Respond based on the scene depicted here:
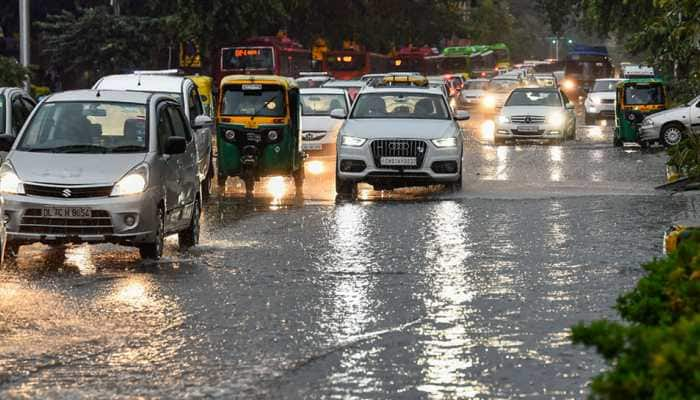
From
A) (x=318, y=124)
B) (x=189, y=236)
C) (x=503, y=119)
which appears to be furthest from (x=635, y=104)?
(x=189, y=236)

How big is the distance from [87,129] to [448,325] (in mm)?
5656

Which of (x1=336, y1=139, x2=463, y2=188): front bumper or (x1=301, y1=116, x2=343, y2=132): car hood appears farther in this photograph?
(x1=301, y1=116, x2=343, y2=132): car hood

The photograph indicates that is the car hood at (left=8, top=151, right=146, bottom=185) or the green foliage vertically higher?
the green foliage

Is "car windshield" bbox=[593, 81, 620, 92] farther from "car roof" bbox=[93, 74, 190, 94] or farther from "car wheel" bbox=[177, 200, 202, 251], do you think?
"car wheel" bbox=[177, 200, 202, 251]

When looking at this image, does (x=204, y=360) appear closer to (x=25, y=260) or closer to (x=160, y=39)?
(x=25, y=260)

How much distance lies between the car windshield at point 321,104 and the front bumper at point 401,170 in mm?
9676

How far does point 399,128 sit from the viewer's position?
23344mm

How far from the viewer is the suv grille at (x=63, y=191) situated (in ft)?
46.3

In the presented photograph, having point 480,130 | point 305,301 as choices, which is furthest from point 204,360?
Result: point 480,130

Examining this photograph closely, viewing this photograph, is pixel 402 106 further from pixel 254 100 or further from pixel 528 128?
pixel 528 128

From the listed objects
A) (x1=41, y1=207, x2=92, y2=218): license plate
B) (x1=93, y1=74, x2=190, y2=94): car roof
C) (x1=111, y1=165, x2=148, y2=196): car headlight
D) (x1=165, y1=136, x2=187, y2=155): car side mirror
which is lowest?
(x1=41, y1=207, x2=92, y2=218): license plate

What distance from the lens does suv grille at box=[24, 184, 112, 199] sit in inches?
556

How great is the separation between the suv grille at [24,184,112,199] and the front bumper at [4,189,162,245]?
5 centimetres

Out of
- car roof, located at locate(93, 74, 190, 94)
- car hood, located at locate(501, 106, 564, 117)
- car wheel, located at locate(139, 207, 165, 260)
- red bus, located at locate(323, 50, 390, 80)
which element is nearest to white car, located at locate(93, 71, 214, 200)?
car roof, located at locate(93, 74, 190, 94)
